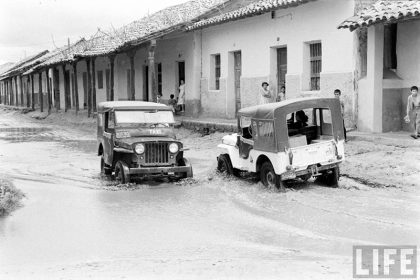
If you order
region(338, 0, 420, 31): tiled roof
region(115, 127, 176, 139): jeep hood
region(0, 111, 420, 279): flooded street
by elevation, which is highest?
region(338, 0, 420, 31): tiled roof

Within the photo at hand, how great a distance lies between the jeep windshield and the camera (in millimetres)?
12039

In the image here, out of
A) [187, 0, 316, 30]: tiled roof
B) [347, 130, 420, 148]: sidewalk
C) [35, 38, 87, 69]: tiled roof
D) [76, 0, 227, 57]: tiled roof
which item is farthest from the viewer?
[35, 38, 87, 69]: tiled roof

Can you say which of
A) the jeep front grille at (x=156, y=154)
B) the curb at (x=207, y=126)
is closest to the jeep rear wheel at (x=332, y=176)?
the jeep front grille at (x=156, y=154)

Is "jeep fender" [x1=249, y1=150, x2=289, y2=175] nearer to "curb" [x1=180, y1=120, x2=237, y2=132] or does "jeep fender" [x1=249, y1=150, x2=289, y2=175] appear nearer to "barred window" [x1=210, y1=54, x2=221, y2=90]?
"curb" [x1=180, y1=120, x2=237, y2=132]

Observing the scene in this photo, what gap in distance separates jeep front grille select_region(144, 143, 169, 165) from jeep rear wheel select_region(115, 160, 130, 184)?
451mm

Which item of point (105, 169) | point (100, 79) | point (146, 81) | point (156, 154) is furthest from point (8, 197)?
point (100, 79)

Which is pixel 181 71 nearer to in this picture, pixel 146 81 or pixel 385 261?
pixel 146 81

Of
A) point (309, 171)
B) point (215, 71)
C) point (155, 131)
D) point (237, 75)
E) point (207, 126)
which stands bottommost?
point (309, 171)

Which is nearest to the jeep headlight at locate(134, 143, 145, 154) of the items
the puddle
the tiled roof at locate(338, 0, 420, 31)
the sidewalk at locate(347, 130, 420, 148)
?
the sidewalk at locate(347, 130, 420, 148)

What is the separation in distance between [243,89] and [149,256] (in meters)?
14.4

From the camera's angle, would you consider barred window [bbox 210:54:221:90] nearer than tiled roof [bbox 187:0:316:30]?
No

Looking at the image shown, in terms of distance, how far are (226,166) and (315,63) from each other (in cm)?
659

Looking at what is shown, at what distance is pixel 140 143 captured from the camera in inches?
448

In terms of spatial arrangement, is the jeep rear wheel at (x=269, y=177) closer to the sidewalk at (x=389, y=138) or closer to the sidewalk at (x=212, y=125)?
the sidewalk at (x=389, y=138)
